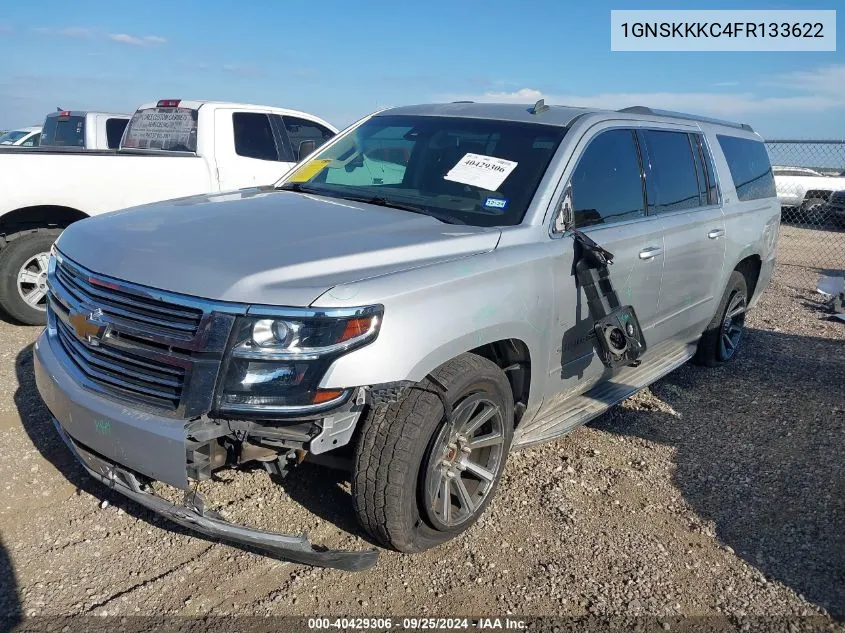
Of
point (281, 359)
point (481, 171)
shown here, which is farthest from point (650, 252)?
point (281, 359)

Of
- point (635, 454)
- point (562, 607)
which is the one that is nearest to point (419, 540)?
point (562, 607)

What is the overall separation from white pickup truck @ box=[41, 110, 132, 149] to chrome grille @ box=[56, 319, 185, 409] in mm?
8096

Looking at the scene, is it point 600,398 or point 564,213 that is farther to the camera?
point 600,398

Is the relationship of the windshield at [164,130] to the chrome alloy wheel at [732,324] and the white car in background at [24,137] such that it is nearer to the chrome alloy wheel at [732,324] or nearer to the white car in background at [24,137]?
the chrome alloy wheel at [732,324]

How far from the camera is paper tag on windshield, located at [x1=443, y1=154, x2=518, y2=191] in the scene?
3527 mm

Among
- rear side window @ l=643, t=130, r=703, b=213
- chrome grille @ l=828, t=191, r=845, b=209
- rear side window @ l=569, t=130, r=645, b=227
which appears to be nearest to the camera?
rear side window @ l=569, t=130, r=645, b=227

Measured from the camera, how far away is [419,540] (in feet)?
9.73

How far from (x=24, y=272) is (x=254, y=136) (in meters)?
2.84

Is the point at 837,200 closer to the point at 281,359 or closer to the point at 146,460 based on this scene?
the point at 281,359

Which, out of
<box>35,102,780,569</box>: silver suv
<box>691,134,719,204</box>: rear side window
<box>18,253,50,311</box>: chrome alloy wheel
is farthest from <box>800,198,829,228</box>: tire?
<box>18,253,50,311</box>: chrome alloy wheel

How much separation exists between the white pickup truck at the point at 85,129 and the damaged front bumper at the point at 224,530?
27.4ft

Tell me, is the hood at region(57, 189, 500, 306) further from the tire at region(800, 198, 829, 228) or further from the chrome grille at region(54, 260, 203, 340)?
the tire at region(800, 198, 829, 228)

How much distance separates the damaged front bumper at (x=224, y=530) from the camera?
256cm

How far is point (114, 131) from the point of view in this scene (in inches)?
401
